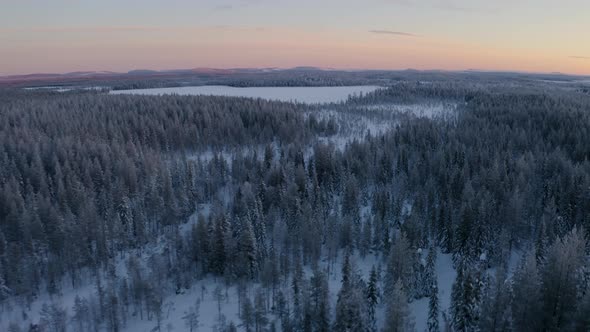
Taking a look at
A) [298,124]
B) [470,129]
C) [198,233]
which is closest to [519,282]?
[198,233]

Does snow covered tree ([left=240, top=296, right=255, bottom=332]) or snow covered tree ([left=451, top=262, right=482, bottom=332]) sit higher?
snow covered tree ([left=451, top=262, right=482, bottom=332])

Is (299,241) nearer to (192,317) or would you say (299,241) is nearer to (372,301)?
(372,301)

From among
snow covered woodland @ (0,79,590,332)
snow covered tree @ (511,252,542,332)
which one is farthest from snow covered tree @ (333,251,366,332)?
snow covered tree @ (511,252,542,332)

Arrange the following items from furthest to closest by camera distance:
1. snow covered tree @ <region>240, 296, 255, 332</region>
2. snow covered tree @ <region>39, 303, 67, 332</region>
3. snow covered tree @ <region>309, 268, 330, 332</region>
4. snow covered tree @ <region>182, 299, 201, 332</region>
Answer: snow covered tree @ <region>182, 299, 201, 332</region>, snow covered tree @ <region>39, 303, 67, 332</region>, snow covered tree @ <region>240, 296, 255, 332</region>, snow covered tree @ <region>309, 268, 330, 332</region>

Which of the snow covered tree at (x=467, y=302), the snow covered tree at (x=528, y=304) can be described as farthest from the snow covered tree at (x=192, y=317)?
the snow covered tree at (x=528, y=304)

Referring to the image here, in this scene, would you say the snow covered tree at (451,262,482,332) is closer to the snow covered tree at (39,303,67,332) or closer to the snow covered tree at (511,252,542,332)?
the snow covered tree at (511,252,542,332)

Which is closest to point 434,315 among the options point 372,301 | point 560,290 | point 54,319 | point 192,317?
point 372,301

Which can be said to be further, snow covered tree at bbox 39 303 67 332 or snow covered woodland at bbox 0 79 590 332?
snow covered tree at bbox 39 303 67 332

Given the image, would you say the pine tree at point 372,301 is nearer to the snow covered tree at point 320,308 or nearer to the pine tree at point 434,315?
the snow covered tree at point 320,308

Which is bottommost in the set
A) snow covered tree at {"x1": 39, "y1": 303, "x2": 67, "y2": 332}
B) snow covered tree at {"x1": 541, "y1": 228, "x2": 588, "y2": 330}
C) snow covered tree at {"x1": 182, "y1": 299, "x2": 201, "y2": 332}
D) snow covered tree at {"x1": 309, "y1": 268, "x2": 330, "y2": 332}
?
snow covered tree at {"x1": 182, "y1": 299, "x2": 201, "y2": 332}

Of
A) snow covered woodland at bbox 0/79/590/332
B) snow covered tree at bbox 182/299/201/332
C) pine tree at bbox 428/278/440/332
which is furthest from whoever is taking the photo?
snow covered tree at bbox 182/299/201/332
